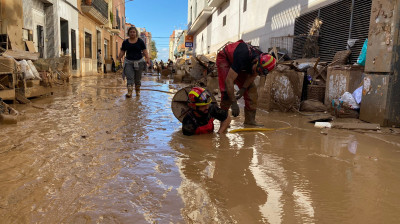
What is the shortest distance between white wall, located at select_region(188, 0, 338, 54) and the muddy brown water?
19.4ft

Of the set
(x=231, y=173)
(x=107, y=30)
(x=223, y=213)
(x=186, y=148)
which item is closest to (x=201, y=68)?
(x=186, y=148)

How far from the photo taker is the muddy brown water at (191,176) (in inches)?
67.6

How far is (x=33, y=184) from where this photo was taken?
2.04m

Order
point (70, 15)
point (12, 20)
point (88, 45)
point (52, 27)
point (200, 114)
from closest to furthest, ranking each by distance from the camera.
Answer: point (200, 114), point (12, 20), point (52, 27), point (70, 15), point (88, 45)

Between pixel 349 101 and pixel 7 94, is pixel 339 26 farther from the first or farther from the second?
pixel 7 94

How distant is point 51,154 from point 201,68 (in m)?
8.34

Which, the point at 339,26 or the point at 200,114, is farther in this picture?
the point at 339,26

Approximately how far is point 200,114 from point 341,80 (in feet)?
10.9

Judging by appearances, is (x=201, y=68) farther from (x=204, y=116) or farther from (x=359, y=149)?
(x=359, y=149)

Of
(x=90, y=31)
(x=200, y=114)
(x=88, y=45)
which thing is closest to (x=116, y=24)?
(x=90, y=31)

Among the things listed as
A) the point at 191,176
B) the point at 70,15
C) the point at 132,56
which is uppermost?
the point at 70,15

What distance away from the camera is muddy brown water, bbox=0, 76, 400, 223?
5.64 ft

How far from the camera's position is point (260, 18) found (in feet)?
42.2

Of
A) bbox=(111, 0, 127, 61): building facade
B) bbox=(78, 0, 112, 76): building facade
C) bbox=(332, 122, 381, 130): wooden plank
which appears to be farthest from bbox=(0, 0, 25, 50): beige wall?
bbox=(111, 0, 127, 61): building facade
